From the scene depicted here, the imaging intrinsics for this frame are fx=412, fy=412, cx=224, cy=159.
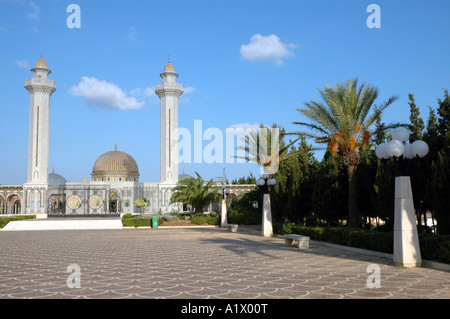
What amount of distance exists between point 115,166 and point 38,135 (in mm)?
15170

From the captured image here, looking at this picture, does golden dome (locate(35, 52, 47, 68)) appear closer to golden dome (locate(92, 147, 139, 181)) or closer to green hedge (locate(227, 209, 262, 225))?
golden dome (locate(92, 147, 139, 181))

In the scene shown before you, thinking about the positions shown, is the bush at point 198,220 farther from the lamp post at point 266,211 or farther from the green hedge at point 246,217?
the lamp post at point 266,211

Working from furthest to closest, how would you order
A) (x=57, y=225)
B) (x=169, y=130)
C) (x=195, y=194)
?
(x=169, y=130) < (x=195, y=194) < (x=57, y=225)

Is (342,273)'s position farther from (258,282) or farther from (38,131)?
(38,131)

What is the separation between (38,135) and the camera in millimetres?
44188

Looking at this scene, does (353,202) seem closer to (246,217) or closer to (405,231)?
(405,231)

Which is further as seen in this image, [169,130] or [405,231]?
[169,130]

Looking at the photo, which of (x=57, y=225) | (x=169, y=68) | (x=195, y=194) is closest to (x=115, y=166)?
(x=169, y=68)

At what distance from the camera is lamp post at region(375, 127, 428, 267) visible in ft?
28.1

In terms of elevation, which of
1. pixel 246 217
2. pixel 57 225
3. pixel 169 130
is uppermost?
pixel 169 130

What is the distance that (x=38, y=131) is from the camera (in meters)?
44.1

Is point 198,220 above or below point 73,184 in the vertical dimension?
below

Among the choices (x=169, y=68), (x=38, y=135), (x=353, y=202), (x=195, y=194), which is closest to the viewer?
(x=353, y=202)
